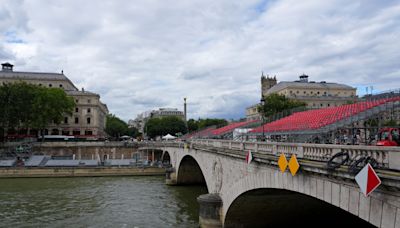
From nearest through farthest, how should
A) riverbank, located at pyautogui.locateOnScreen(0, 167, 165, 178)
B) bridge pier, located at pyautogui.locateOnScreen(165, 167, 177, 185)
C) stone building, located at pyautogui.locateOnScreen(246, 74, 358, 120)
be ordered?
bridge pier, located at pyautogui.locateOnScreen(165, 167, 177, 185) < riverbank, located at pyautogui.locateOnScreen(0, 167, 165, 178) < stone building, located at pyautogui.locateOnScreen(246, 74, 358, 120)

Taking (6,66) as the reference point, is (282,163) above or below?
below

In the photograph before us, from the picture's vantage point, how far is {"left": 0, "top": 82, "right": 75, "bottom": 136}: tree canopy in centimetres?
7144

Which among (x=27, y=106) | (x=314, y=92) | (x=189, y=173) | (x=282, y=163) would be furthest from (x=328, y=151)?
(x=314, y=92)

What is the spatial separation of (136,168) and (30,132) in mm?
52525

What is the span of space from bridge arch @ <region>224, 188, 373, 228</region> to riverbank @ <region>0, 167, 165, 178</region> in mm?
37905

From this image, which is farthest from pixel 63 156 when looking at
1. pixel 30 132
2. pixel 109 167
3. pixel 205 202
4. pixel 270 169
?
pixel 270 169

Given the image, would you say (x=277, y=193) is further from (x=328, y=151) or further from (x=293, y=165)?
(x=328, y=151)

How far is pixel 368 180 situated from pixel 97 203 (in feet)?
95.6

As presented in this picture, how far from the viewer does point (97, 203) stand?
109 ft

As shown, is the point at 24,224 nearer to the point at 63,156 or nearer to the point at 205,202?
the point at 205,202

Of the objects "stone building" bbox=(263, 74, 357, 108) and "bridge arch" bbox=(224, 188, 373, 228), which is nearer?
"bridge arch" bbox=(224, 188, 373, 228)

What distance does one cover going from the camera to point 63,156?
240ft

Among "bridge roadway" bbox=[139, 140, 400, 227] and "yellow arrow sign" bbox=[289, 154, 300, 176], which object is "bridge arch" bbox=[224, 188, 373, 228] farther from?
"yellow arrow sign" bbox=[289, 154, 300, 176]

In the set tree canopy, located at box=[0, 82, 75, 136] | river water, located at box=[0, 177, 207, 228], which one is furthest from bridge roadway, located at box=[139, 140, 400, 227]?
tree canopy, located at box=[0, 82, 75, 136]
